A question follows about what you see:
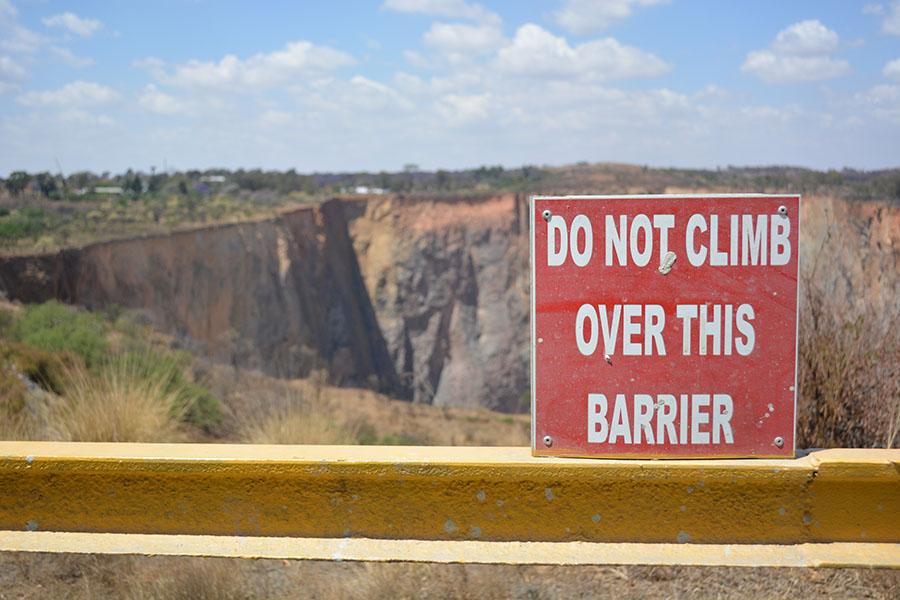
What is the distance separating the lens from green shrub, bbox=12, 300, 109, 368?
38.5 ft

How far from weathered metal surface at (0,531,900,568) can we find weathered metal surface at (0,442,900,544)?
35mm

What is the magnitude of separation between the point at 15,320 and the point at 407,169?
54036 mm

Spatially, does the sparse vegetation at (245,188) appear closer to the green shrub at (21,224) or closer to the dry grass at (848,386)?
the green shrub at (21,224)

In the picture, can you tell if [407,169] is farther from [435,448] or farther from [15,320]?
[435,448]

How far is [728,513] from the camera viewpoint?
3.48 meters

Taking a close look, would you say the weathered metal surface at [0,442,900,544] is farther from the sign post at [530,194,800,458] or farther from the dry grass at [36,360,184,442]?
the dry grass at [36,360,184,442]

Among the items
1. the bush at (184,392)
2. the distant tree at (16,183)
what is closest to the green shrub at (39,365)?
the bush at (184,392)

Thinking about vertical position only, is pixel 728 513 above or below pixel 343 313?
above

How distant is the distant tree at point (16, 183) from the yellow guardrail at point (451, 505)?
26003mm

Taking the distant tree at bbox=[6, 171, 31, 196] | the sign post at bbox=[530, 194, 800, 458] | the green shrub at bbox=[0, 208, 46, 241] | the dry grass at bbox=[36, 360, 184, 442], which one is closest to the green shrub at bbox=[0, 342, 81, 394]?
the dry grass at bbox=[36, 360, 184, 442]

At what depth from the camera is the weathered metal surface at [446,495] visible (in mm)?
3467

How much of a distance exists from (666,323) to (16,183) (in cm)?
2786

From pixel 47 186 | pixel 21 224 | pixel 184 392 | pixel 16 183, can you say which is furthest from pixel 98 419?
pixel 47 186

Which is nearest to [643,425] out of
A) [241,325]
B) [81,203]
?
[241,325]
